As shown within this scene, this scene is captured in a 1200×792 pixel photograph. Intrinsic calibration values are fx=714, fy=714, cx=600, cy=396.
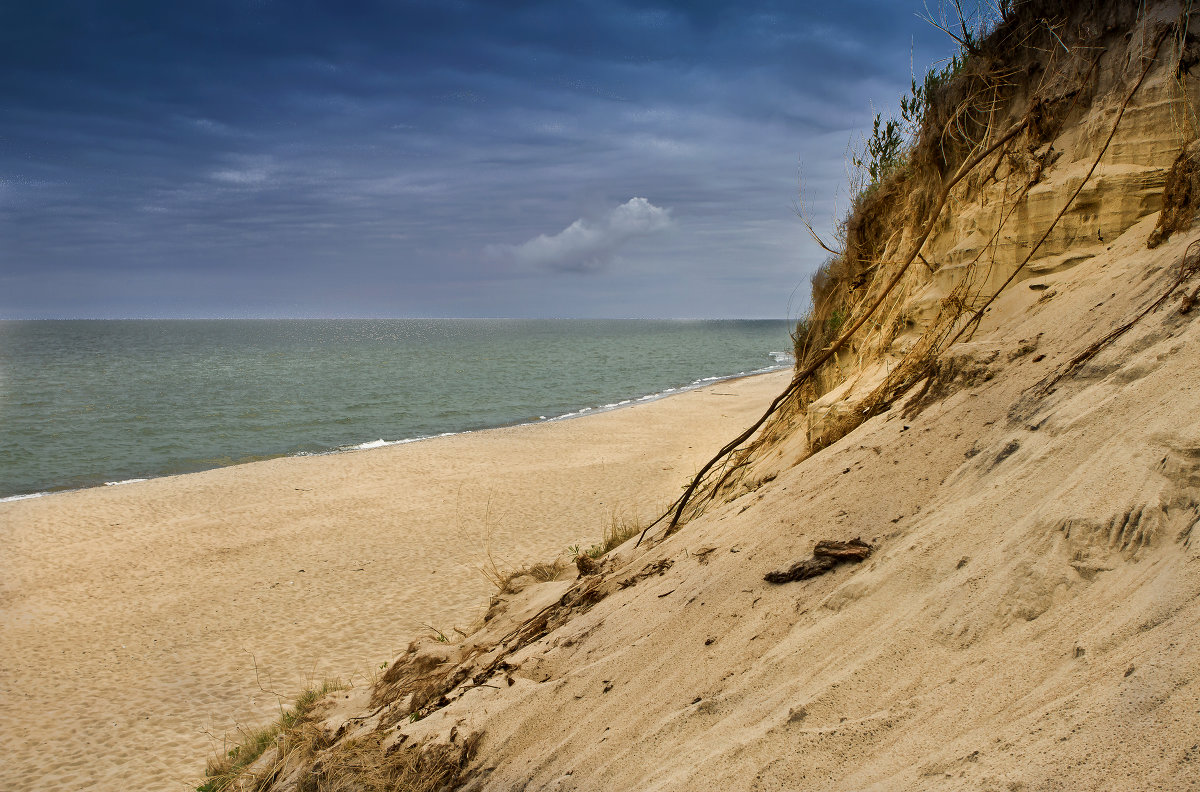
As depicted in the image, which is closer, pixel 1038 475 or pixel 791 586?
pixel 1038 475

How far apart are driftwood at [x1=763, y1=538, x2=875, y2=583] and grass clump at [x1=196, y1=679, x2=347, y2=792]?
4.01 m

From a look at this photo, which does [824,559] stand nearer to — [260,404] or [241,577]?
[241,577]

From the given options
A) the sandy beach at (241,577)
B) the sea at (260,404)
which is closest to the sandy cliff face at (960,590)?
the sandy beach at (241,577)

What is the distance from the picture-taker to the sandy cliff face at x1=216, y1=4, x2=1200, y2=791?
2.14 metres

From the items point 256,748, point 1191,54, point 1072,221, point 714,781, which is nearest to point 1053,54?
point 1191,54

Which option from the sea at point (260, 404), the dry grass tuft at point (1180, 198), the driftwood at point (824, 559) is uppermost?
the dry grass tuft at point (1180, 198)

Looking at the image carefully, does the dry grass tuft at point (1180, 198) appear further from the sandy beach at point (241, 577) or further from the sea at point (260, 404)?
the sea at point (260, 404)

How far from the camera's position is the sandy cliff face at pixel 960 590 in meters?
2.14

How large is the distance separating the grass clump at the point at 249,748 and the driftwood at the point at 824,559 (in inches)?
158

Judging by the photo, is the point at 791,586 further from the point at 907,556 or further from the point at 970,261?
the point at 970,261

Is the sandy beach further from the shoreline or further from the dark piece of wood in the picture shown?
the dark piece of wood

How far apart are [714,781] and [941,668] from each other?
891 millimetres

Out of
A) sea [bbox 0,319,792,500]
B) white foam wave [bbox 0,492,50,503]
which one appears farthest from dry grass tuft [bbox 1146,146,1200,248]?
sea [bbox 0,319,792,500]

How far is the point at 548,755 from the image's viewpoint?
3.31 metres
